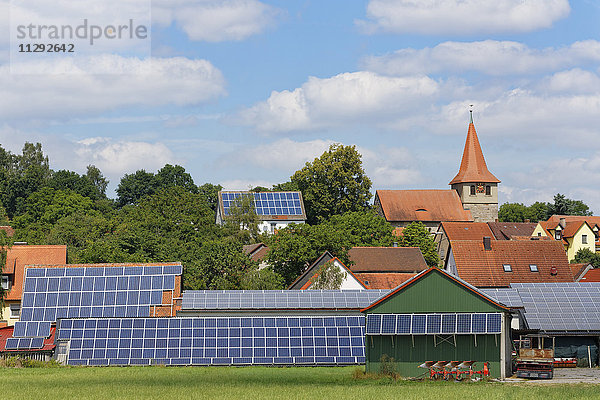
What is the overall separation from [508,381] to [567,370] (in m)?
7.80

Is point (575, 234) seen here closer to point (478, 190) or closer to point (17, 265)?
point (478, 190)

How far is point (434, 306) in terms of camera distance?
4112 centimetres

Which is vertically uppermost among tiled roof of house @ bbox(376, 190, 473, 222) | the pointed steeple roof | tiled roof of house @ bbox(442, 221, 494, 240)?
the pointed steeple roof

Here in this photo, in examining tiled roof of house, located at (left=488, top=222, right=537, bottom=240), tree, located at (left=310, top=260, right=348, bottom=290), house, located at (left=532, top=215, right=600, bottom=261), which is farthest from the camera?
house, located at (left=532, top=215, right=600, bottom=261)

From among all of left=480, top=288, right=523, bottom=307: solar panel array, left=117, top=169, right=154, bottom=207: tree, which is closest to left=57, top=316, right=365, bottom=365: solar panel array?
left=480, top=288, right=523, bottom=307: solar panel array

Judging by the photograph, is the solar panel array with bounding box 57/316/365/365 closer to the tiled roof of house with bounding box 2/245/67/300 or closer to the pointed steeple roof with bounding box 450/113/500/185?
the tiled roof of house with bounding box 2/245/67/300

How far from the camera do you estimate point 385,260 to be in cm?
8394

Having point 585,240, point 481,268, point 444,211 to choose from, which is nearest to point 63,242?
point 481,268

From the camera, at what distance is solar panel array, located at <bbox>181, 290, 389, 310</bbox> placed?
4922 centimetres

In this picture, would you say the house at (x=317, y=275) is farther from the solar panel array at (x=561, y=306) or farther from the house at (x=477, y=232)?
the house at (x=477, y=232)

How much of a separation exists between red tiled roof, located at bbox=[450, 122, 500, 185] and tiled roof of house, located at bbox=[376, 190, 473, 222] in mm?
4287

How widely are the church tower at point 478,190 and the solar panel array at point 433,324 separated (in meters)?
108

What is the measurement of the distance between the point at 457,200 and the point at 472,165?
8309 mm

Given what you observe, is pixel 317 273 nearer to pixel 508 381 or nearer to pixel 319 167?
pixel 508 381
